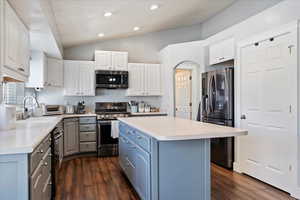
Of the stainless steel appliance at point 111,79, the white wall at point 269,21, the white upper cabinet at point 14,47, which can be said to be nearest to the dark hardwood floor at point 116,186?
the white wall at point 269,21

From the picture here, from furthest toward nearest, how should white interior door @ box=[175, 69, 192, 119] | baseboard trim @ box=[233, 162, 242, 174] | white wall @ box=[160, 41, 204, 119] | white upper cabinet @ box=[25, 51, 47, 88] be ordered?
white interior door @ box=[175, 69, 192, 119] < white wall @ box=[160, 41, 204, 119] < white upper cabinet @ box=[25, 51, 47, 88] < baseboard trim @ box=[233, 162, 242, 174]

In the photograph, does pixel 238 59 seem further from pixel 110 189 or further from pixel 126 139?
pixel 110 189

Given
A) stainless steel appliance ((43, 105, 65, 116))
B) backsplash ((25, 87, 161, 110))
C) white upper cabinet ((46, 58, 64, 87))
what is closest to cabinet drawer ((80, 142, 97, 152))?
stainless steel appliance ((43, 105, 65, 116))

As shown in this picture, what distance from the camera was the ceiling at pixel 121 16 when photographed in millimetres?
3227

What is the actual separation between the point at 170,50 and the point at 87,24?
6.92ft

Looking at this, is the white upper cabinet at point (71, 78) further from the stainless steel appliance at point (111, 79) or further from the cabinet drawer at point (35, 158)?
the cabinet drawer at point (35, 158)

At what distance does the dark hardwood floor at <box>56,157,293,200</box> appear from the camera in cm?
280

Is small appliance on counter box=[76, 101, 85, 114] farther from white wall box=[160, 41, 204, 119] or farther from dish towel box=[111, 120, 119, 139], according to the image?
white wall box=[160, 41, 204, 119]

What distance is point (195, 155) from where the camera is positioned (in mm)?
2221

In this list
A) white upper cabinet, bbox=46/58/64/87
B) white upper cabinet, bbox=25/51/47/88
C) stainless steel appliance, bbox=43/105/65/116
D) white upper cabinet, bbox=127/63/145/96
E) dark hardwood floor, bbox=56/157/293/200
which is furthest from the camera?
white upper cabinet, bbox=127/63/145/96

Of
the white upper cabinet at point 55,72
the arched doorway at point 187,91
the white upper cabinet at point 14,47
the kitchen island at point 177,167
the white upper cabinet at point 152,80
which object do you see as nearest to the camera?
the white upper cabinet at point 14,47

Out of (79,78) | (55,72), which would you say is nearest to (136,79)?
(79,78)

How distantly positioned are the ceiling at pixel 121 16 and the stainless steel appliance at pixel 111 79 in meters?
0.88

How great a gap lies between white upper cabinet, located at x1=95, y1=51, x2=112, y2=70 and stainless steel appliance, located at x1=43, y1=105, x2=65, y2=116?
4.14 feet
